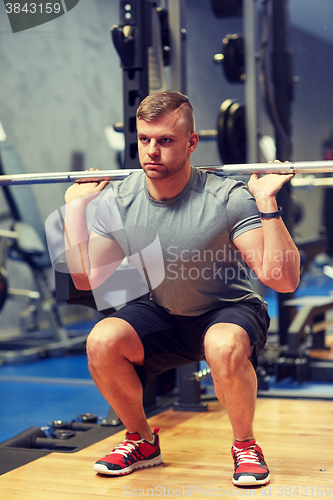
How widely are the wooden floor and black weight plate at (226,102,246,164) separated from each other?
1.72 metres

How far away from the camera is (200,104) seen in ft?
24.7

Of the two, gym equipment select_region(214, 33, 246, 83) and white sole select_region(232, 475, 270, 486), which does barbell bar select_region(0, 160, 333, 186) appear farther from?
gym equipment select_region(214, 33, 246, 83)

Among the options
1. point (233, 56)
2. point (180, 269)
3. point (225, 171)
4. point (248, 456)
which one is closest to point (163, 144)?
point (225, 171)

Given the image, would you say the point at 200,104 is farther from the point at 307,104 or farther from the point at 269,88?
the point at 269,88

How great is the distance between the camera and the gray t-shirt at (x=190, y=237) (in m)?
1.76

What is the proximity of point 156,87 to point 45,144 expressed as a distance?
297 centimetres

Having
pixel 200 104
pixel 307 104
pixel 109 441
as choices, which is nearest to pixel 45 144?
pixel 200 104

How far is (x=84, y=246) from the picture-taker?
1897 mm

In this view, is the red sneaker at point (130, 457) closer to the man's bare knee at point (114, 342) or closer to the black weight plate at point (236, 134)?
the man's bare knee at point (114, 342)

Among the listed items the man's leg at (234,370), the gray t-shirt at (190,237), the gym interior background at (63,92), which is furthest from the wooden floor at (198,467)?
the gym interior background at (63,92)

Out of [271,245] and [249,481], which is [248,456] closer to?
[249,481]

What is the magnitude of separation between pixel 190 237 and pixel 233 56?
2.40 metres

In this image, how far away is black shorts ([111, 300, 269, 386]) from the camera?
180cm

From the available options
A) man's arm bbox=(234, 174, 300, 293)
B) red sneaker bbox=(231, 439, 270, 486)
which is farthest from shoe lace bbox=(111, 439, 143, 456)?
man's arm bbox=(234, 174, 300, 293)
